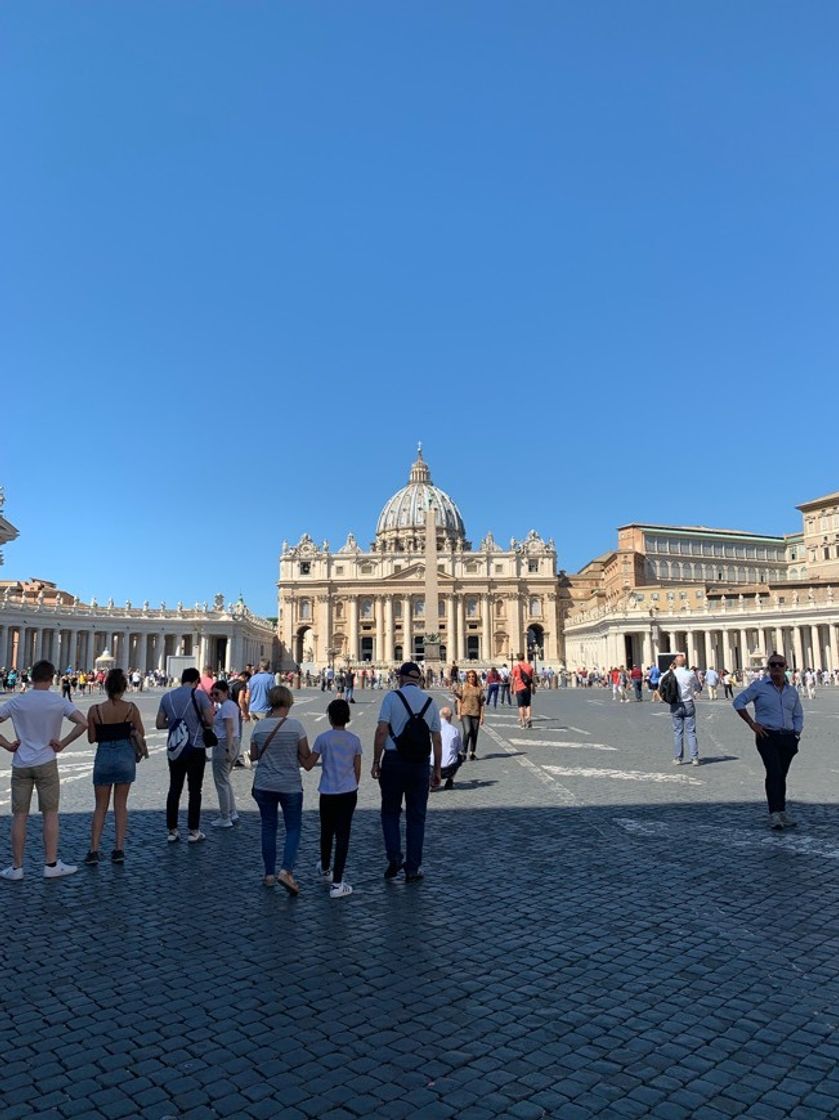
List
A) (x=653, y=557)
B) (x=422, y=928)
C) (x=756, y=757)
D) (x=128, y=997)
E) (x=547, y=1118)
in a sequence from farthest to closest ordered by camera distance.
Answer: (x=653, y=557) < (x=756, y=757) < (x=422, y=928) < (x=128, y=997) < (x=547, y=1118)

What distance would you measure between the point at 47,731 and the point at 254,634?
8382 cm

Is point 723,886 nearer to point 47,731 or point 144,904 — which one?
point 144,904

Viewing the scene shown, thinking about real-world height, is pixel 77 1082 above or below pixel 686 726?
below

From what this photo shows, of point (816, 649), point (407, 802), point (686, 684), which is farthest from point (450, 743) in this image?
point (816, 649)

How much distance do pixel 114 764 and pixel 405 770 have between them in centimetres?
234

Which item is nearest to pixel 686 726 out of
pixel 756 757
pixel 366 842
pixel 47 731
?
pixel 756 757

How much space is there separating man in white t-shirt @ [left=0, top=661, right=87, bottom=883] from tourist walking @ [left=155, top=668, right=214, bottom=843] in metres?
1.06

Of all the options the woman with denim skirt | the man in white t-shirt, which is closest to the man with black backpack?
the woman with denim skirt

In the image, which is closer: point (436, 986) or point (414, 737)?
point (436, 986)

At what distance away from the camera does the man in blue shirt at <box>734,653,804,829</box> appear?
23.6ft

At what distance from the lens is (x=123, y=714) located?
6.39 m

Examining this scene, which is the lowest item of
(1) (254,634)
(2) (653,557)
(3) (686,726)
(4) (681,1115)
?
(4) (681,1115)

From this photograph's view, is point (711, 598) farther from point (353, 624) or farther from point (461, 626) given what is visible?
point (353, 624)

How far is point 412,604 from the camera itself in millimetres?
94938
